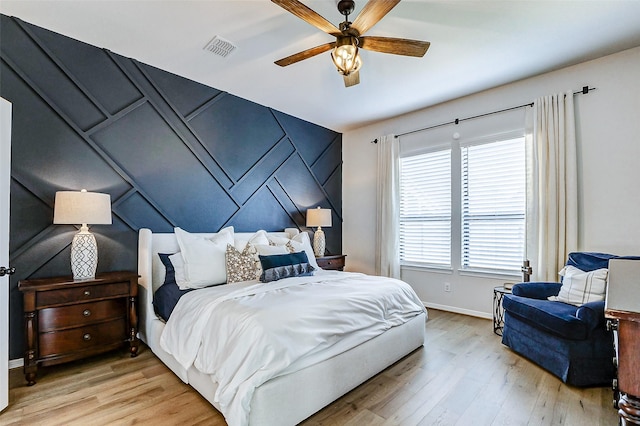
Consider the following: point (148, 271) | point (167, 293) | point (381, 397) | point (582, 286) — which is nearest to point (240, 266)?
point (167, 293)

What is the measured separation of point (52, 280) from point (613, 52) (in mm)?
5565

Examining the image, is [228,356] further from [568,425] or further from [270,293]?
[568,425]

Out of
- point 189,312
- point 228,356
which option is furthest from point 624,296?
point 189,312

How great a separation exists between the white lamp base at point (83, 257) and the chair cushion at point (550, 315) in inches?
147

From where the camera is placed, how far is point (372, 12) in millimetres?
1930

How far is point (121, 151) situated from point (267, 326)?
2.48 m

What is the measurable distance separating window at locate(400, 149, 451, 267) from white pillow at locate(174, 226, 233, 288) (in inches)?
113

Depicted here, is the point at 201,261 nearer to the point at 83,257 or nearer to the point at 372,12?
the point at 83,257

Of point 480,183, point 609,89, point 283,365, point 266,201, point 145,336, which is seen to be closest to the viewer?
point 283,365

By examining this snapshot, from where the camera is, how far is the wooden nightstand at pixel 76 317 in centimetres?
218

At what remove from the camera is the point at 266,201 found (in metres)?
4.26

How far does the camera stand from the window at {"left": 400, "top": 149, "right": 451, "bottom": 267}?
4.26 meters

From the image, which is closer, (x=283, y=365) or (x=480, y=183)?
(x=283, y=365)

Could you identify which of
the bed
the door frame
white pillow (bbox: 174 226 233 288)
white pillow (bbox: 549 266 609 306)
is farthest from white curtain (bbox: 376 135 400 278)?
the door frame
